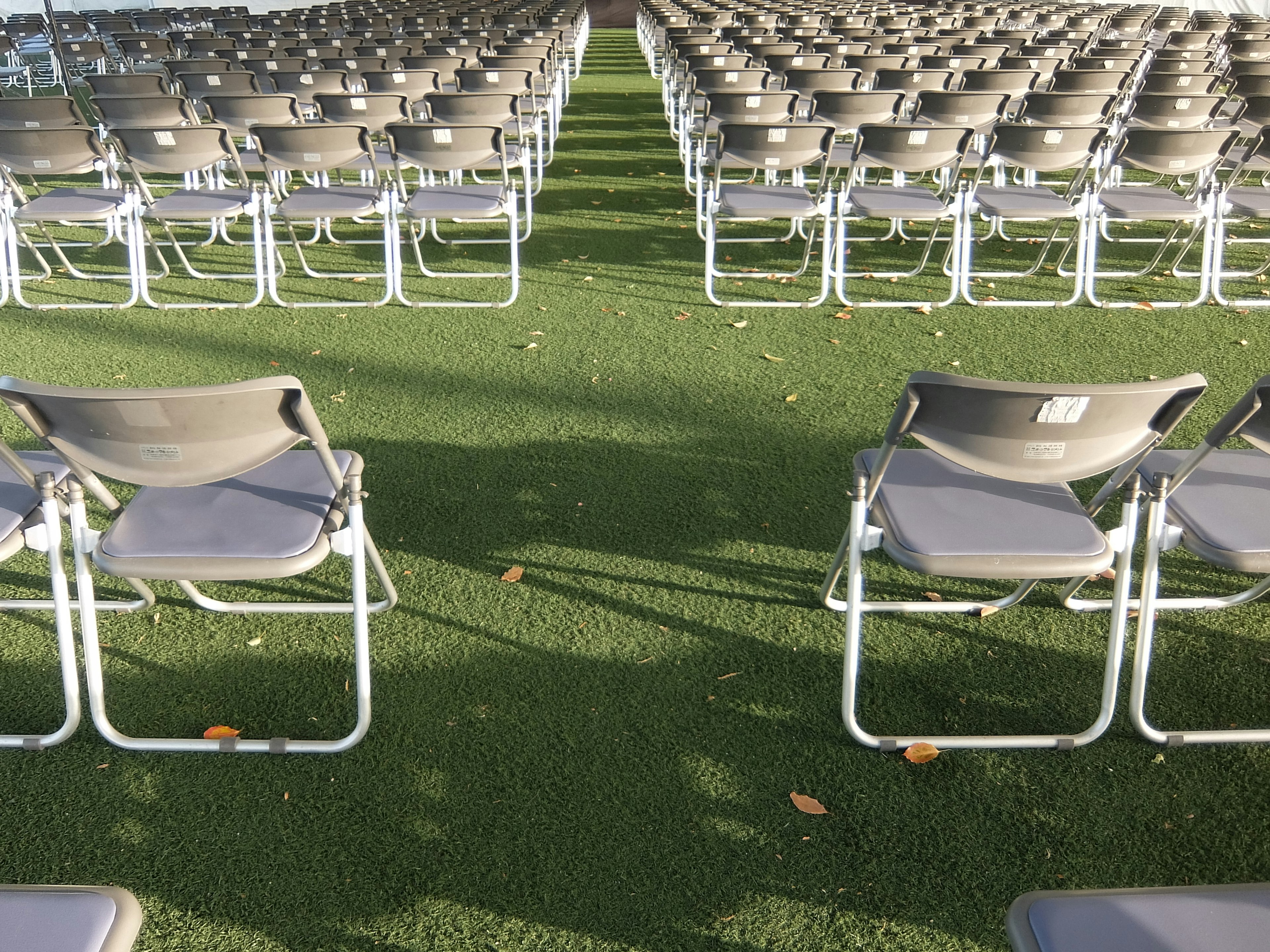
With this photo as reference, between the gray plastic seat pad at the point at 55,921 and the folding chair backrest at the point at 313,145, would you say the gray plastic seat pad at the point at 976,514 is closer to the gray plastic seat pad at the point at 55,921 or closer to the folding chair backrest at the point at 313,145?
the gray plastic seat pad at the point at 55,921

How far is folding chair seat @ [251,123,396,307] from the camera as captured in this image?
4988 mm

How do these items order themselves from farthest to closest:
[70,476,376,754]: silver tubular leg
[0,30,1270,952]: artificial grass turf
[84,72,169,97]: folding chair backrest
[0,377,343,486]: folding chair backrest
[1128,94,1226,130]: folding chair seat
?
[84,72,169,97]: folding chair backrest
[1128,94,1226,130]: folding chair seat
[70,476,376,754]: silver tubular leg
[0,30,1270,952]: artificial grass turf
[0,377,343,486]: folding chair backrest

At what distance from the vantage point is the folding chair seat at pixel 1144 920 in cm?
125

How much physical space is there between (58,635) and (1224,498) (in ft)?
9.23

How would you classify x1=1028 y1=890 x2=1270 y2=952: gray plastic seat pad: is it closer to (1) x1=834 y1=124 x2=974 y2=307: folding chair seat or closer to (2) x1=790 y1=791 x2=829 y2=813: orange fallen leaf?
(2) x1=790 y1=791 x2=829 y2=813: orange fallen leaf

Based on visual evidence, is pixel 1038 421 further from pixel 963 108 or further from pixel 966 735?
pixel 963 108

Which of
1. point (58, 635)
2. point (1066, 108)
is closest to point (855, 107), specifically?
point (1066, 108)

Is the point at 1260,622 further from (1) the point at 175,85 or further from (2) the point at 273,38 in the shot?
(2) the point at 273,38

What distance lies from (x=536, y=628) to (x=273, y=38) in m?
9.80

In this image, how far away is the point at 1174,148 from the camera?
5.07 m

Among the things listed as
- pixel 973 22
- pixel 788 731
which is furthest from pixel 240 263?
pixel 973 22

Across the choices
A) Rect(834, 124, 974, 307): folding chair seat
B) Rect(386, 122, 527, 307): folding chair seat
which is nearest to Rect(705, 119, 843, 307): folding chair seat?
Rect(834, 124, 974, 307): folding chair seat

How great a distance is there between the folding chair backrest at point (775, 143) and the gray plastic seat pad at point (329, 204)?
1.85m

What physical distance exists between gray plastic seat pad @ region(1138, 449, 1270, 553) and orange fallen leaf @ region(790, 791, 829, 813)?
41.3 inches
